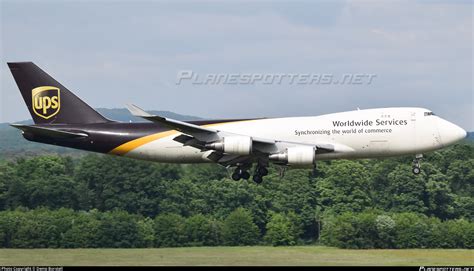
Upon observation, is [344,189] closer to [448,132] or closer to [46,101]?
[448,132]

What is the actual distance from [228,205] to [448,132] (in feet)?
97.7

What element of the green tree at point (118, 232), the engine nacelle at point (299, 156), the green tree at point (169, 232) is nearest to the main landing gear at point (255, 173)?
the engine nacelle at point (299, 156)

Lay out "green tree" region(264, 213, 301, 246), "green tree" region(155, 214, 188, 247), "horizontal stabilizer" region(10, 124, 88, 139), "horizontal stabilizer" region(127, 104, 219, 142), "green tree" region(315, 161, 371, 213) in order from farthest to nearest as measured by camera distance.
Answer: "green tree" region(315, 161, 371, 213), "green tree" region(264, 213, 301, 246), "green tree" region(155, 214, 188, 247), "horizontal stabilizer" region(10, 124, 88, 139), "horizontal stabilizer" region(127, 104, 219, 142)

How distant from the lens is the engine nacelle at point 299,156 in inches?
2048

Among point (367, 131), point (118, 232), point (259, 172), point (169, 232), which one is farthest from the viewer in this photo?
point (169, 232)

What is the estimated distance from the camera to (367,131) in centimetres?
5259

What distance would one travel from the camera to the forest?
66.3m

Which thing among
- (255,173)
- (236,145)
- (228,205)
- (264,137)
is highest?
(264,137)

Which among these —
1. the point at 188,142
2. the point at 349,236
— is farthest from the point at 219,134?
the point at 349,236

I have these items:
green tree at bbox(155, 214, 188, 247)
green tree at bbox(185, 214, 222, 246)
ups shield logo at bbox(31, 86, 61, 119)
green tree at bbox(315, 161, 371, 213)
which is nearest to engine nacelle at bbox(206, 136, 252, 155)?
ups shield logo at bbox(31, 86, 61, 119)

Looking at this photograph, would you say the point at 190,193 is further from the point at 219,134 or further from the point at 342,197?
the point at 219,134

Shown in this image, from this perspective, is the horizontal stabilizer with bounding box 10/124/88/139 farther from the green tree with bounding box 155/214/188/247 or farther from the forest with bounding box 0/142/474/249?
the green tree with bounding box 155/214/188/247

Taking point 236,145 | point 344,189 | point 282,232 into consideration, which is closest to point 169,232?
point 282,232

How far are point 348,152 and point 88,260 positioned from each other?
12985 millimetres
